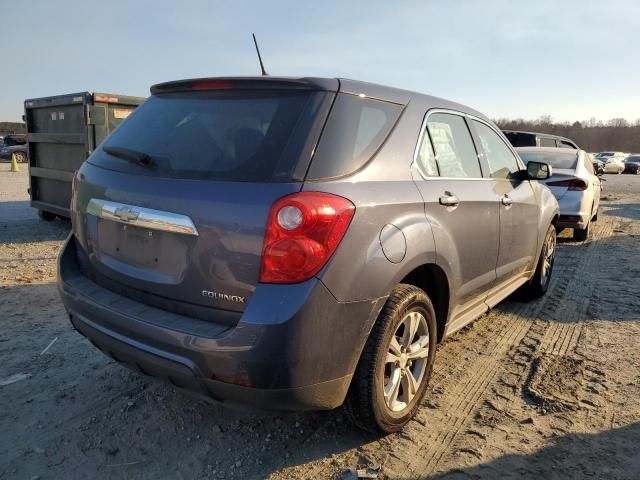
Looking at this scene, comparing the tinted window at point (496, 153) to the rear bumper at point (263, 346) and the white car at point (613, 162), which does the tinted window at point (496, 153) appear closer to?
the rear bumper at point (263, 346)

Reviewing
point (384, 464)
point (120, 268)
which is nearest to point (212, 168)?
point (120, 268)

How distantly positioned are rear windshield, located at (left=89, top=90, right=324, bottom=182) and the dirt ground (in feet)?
3.73

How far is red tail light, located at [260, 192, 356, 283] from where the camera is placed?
2.05m

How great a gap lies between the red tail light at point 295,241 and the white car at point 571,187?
267 inches

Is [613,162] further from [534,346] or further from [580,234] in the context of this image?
[534,346]

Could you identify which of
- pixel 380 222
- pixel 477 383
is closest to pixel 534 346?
pixel 477 383

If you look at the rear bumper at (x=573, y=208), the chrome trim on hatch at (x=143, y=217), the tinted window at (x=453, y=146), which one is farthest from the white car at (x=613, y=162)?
the chrome trim on hatch at (x=143, y=217)

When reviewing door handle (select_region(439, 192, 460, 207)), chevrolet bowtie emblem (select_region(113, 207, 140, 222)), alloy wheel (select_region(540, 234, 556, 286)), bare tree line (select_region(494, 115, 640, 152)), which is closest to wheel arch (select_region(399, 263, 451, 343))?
door handle (select_region(439, 192, 460, 207))

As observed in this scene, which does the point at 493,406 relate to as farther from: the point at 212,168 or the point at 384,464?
the point at 212,168

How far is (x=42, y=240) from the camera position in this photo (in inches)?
295

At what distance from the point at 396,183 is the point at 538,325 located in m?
2.63

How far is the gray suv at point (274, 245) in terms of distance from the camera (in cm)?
207

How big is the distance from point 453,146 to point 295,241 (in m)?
1.75

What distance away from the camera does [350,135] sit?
2.39 metres
